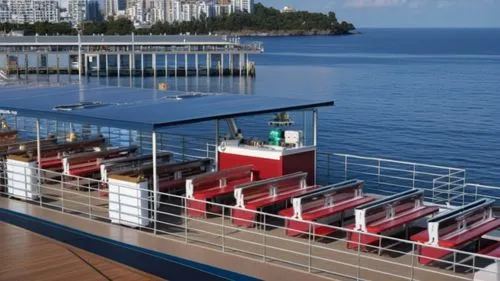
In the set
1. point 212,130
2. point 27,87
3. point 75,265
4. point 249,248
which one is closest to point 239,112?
point 249,248

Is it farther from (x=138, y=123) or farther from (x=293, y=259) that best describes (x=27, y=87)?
(x=293, y=259)

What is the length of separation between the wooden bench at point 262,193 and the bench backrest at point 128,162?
3252mm

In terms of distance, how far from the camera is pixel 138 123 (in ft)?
40.0

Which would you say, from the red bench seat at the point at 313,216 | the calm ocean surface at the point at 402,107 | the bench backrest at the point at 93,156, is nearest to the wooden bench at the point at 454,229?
the red bench seat at the point at 313,216

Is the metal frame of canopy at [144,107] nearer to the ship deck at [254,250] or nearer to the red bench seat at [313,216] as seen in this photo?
the ship deck at [254,250]

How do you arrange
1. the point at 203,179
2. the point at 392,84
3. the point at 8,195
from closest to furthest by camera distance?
the point at 203,179 → the point at 8,195 → the point at 392,84

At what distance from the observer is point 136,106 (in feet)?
47.2

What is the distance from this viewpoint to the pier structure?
303ft

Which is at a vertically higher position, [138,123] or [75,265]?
[138,123]

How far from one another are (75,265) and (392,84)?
2809 inches

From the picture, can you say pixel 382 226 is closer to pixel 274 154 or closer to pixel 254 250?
pixel 254 250

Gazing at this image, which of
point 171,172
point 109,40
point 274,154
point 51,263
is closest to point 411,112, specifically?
point 171,172

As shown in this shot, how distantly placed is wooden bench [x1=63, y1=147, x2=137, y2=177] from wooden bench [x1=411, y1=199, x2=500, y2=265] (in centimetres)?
753

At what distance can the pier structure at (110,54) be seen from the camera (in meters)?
92.3
